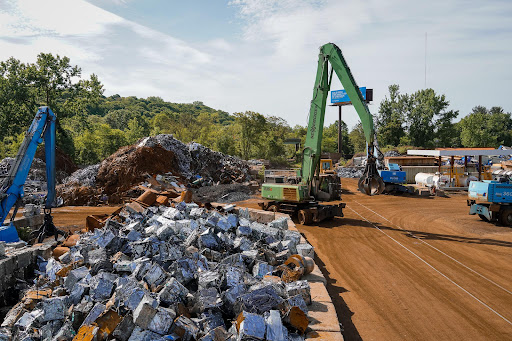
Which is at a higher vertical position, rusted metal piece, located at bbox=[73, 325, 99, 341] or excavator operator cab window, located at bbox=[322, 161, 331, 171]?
excavator operator cab window, located at bbox=[322, 161, 331, 171]

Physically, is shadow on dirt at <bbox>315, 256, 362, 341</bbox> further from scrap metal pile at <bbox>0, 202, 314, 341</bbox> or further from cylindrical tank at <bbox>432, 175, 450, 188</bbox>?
cylindrical tank at <bbox>432, 175, 450, 188</bbox>

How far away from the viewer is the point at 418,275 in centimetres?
908

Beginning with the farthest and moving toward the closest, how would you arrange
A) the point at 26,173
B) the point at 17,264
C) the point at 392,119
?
the point at 392,119 < the point at 26,173 < the point at 17,264

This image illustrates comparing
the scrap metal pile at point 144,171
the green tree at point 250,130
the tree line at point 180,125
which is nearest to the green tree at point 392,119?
the tree line at point 180,125

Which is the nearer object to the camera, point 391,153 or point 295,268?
point 295,268

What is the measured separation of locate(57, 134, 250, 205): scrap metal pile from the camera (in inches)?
840

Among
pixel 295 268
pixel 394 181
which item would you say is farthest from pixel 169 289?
pixel 394 181

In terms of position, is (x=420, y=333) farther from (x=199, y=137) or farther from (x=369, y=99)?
(x=369, y=99)

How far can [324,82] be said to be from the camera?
15188 mm

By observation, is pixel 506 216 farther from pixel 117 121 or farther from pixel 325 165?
pixel 117 121

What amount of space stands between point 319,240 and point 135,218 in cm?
668

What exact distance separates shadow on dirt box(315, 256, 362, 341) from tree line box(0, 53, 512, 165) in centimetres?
1104

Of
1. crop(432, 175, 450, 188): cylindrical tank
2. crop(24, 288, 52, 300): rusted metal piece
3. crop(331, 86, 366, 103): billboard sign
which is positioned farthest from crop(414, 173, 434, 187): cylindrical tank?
crop(24, 288, 52, 300): rusted metal piece

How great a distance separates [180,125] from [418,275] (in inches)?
1708
